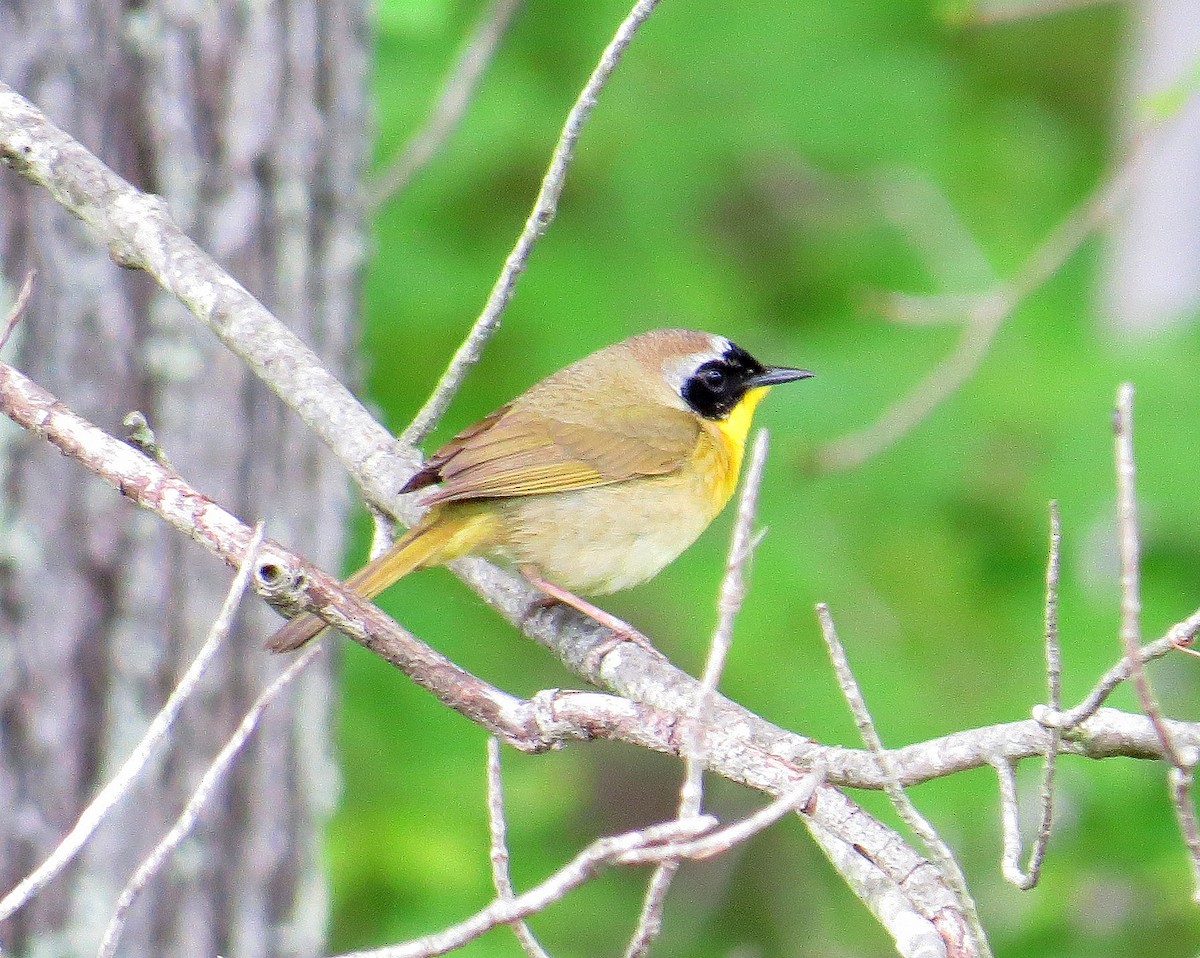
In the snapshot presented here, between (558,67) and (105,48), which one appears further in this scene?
(558,67)

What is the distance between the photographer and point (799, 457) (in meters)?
4.84

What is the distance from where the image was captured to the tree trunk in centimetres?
349

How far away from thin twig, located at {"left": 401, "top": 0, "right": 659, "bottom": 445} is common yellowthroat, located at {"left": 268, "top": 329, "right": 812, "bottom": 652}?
25 centimetres

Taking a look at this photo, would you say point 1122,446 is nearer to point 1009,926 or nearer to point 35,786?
point 35,786

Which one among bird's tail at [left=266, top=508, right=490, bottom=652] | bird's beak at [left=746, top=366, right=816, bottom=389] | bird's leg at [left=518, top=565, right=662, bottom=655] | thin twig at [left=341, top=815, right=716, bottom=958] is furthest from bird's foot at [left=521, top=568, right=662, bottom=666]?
thin twig at [left=341, top=815, right=716, bottom=958]

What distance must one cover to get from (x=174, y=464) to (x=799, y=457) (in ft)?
6.68

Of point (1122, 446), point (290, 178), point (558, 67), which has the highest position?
point (558, 67)

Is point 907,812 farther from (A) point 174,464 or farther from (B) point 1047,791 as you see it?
(A) point 174,464

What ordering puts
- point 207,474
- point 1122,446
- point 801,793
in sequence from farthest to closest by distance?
point 207,474 < point 801,793 < point 1122,446

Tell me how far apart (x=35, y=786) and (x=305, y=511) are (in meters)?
0.96

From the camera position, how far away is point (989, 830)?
5.48m

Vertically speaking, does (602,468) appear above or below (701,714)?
above

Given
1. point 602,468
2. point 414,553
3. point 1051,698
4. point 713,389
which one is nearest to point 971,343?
point 713,389

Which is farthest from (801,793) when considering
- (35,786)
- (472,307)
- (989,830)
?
(989,830)
